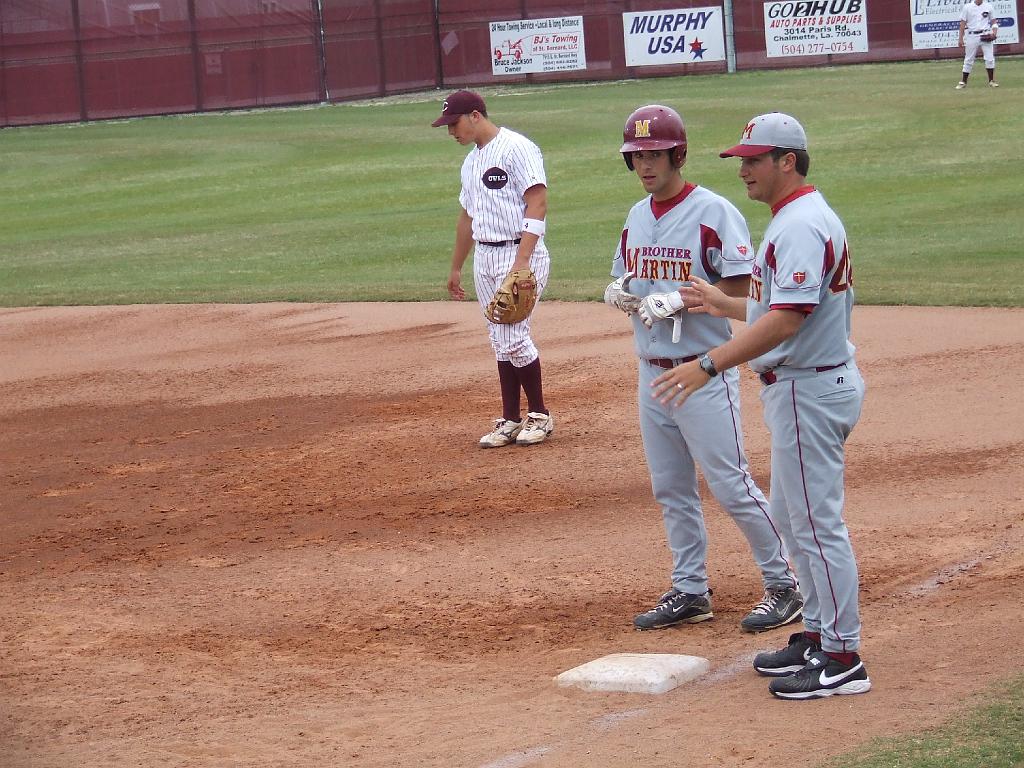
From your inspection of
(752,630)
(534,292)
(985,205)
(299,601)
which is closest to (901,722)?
(752,630)

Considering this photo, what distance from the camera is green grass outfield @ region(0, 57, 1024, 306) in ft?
47.3

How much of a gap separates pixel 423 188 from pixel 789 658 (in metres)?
17.3

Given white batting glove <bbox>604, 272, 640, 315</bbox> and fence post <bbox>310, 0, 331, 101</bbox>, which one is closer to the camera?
white batting glove <bbox>604, 272, 640, 315</bbox>

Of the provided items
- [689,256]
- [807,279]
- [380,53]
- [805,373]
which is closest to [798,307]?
[807,279]

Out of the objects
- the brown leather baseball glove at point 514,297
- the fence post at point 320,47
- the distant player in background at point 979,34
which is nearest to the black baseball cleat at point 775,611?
the brown leather baseball glove at point 514,297

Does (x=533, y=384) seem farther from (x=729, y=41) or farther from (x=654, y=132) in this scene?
(x=729, y=41)

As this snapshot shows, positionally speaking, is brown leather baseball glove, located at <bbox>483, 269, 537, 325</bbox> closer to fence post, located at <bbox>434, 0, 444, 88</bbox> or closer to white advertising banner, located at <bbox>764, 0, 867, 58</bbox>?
white advertising banner, located at <bbox>764, 0, 867, 58</bbox>

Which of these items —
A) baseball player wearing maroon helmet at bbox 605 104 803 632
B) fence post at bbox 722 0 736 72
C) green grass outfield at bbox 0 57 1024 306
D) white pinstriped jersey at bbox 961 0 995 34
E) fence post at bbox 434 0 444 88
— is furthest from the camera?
fence post at bbox 434 0 444 88

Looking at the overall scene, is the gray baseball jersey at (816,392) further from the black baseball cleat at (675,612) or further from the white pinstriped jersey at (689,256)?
the black baseball cleat at (675,612)

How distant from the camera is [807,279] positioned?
4.17m

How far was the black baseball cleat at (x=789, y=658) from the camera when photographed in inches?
179

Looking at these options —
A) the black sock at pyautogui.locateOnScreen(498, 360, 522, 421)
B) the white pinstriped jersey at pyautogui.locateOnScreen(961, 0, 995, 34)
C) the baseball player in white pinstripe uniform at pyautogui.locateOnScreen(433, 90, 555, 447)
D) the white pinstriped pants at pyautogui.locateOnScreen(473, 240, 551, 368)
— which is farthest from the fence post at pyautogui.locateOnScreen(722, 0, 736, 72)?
the black sock at pyautogui.locateOnScreen(498, 360, 522, 421)

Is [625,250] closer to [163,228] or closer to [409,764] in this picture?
[409,764]

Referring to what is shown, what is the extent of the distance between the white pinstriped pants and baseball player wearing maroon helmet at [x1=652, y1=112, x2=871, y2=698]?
3.50 metres
